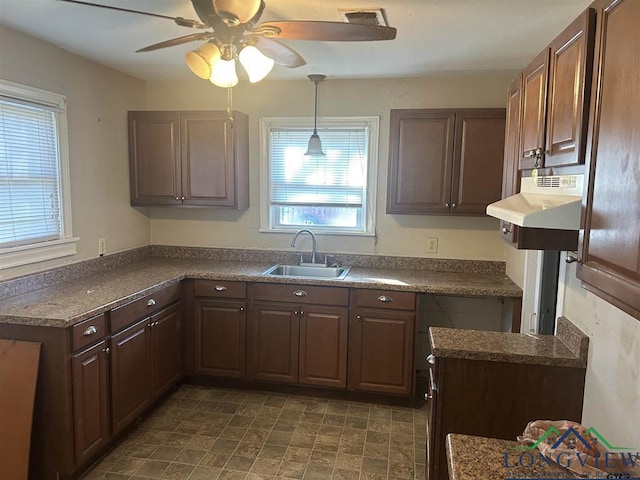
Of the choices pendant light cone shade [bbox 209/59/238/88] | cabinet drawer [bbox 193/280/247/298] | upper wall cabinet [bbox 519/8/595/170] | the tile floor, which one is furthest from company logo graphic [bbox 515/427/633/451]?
cabinet drawer [bbox 193/280/247/298]

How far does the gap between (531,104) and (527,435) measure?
53.9 inches

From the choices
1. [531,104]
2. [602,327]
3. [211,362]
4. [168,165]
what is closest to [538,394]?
[602,327]

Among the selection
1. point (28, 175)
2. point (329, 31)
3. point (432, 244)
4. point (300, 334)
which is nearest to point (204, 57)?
point (329, 31)

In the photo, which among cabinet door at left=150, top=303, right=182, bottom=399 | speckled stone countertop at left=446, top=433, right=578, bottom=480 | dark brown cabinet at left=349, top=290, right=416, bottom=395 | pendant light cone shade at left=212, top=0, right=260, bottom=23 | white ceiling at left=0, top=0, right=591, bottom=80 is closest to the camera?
speckled stone countertop at left=446, top=433, right=578, bottom=480

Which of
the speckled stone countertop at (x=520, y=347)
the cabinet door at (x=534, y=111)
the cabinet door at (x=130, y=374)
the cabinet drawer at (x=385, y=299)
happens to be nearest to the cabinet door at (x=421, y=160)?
the cabinet drawer at (x=385, y=299)

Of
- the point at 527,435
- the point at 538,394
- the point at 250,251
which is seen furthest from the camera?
the point at 250,251

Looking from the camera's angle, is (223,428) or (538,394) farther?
(223,428)

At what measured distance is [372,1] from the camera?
6.61 feet

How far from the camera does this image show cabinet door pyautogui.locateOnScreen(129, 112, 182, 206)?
3523mm

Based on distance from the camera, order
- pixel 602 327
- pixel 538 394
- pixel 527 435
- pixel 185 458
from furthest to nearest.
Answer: pixel 185 458 → pixel 538 394 → pixel 602 327 → pixel 527 435

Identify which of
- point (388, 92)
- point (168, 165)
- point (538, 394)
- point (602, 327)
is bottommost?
point (538, 394)

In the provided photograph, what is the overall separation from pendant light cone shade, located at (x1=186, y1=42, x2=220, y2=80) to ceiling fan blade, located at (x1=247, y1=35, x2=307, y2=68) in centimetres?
16

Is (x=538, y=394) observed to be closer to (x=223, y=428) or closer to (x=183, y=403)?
(x=223, y=428)

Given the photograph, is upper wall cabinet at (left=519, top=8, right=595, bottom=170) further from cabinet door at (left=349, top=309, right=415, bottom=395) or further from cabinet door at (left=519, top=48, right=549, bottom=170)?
cabinet door at (left=349, top=309, right=415, bottom=395)
